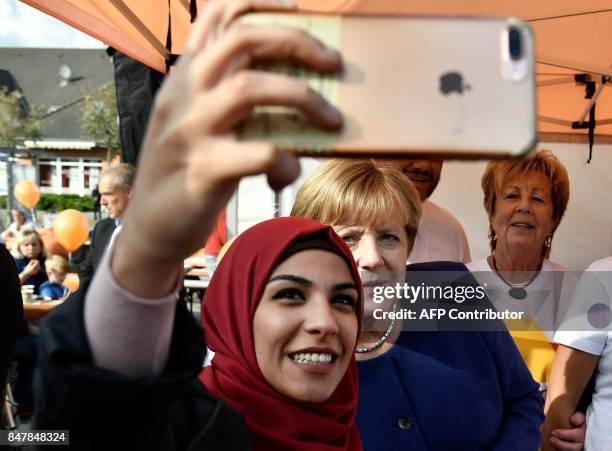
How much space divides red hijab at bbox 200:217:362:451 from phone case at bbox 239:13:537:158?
0.79m

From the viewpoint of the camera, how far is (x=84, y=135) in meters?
37.1

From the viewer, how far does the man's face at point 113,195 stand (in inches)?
184

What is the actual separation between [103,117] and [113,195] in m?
30.1

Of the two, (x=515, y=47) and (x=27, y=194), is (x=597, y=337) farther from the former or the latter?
(x=27, y=194)

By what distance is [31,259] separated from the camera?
262 inches

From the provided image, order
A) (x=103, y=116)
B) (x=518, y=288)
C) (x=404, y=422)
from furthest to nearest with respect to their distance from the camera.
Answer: (x=103, y=116) < (x=518, y=288) < (x=404, y=422)

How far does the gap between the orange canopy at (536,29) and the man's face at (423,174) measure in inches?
26.4

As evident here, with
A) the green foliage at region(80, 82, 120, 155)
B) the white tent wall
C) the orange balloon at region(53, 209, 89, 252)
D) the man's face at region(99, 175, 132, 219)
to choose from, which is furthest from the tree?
the white tent wall

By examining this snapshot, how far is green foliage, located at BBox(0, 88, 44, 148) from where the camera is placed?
30.6 meters

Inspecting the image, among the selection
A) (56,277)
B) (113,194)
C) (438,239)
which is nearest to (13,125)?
(56,277)

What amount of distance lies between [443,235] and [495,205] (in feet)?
1.10

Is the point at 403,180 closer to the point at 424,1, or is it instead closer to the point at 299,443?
the point at 299,443

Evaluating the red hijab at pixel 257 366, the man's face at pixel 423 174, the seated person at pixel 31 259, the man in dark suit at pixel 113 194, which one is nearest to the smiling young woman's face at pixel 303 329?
the red hijab at pixel 257 366

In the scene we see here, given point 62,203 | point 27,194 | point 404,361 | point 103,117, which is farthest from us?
point 103,117
